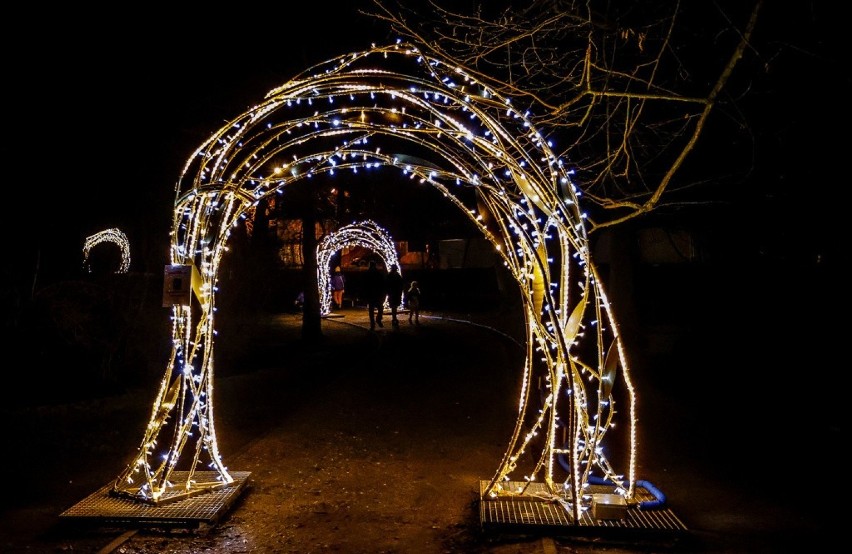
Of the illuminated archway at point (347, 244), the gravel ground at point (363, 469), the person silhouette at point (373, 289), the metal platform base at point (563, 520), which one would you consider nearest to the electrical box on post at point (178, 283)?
the gravel ground at point (363, 469)

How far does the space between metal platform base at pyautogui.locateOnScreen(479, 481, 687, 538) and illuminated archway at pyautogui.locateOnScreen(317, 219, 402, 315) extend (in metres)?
20.3

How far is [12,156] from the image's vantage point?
12.5 m

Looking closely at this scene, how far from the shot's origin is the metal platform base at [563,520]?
516 centimetres

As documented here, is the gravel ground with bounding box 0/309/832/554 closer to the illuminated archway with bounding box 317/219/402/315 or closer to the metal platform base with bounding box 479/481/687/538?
the metal platform base with bounding box 479/481/687/538

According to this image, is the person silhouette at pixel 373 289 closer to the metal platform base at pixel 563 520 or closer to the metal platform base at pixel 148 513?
the metal platform base at pixel 148 513

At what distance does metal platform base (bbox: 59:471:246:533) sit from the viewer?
5344mm

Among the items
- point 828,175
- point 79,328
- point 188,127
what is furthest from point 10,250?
point 828,175

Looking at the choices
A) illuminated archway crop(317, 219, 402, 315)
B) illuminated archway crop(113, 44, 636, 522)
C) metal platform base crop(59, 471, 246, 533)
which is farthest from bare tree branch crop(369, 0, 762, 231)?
illuminated archway crop(317, 219, 402, 315)

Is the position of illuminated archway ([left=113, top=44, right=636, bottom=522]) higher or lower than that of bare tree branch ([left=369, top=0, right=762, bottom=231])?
lower

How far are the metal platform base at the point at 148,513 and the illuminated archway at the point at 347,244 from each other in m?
19.9

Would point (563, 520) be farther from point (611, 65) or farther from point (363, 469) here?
point (611, 65)

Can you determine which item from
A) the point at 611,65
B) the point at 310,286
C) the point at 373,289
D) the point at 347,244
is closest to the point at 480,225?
the point at 611,65

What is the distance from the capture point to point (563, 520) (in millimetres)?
5305

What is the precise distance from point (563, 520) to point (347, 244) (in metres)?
24.7
